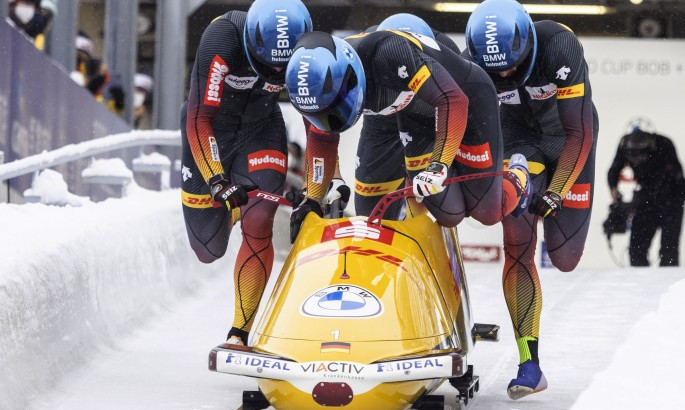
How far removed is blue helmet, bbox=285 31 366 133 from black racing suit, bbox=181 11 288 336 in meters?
0.77

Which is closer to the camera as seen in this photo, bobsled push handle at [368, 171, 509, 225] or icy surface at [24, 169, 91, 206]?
bobsled push handle at [368, 171, 509, 225]

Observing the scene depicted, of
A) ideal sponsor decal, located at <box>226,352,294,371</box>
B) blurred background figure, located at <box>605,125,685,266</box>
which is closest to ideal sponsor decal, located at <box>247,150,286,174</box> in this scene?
ideal sponsor decal, located at <box>226,352,294,371</box>

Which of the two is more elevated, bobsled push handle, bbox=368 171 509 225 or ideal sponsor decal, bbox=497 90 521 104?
ideal sponsor decal, bbox=497 90 521 104

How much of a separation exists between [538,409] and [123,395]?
4.66 ft

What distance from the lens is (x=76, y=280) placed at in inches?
202

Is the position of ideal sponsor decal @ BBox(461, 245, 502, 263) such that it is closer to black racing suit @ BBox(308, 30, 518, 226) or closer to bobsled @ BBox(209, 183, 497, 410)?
black racing suit @ BBox(308, 30, 518, 226)

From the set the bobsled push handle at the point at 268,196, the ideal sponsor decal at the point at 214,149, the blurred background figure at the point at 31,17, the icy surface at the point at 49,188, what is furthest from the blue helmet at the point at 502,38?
the blurred background figure at the point at 31,17

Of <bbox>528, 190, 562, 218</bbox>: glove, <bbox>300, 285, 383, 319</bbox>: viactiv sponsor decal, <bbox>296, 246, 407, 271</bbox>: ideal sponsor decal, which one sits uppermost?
<bbox>528, 190, 562, 218</bbox>: glove

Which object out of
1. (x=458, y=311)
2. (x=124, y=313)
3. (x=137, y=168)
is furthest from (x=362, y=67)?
(x=137, y=168)

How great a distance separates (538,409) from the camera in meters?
4.41

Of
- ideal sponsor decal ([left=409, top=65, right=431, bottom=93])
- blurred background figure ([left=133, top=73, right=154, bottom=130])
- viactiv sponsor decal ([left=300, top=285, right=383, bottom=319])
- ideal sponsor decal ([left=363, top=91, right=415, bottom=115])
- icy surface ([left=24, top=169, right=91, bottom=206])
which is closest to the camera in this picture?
viactiv sponsor decal ([left=300, top=285, right=383, bottom=319])

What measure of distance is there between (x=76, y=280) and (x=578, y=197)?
1993 millimetres

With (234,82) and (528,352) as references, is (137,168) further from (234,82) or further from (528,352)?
(528,352)

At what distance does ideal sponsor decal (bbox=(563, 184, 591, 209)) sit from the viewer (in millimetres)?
5090
